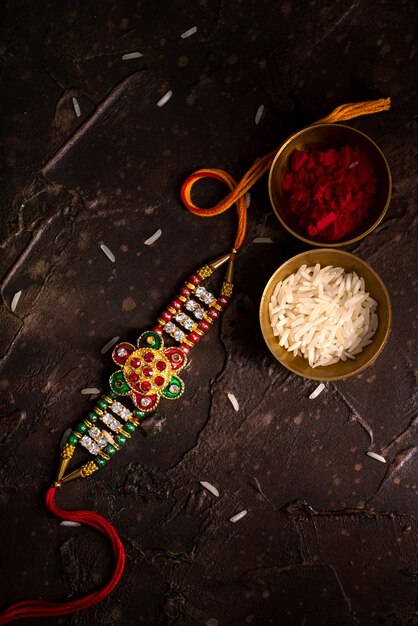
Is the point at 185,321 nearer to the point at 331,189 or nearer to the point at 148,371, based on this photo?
the point at 148,371

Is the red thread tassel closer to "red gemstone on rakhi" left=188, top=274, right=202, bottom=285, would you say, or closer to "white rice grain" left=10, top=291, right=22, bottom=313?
"white rice grain" left=10, top=291, right=22, bottom=313

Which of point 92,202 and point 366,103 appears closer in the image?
point 366,103

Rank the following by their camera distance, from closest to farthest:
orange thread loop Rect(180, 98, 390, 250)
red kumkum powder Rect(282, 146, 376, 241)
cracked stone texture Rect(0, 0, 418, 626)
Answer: red kumkum powder Rect(282, 146, 376, 241) → orange thread loop Rect(180, 98, 390, 250) → cracked stone texture Rect(0, 0, 418, 626)

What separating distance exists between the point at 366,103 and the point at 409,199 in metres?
0.40

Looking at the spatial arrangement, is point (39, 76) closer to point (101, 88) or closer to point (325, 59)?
point (101, 88)

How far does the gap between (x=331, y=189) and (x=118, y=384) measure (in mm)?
1074

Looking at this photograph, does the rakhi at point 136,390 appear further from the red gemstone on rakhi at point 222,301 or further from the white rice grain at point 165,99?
the white rice grain at point 165,99

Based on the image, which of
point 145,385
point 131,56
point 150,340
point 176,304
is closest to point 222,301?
point 176,304

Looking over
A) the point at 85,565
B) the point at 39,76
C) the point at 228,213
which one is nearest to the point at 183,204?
the point at 228,213

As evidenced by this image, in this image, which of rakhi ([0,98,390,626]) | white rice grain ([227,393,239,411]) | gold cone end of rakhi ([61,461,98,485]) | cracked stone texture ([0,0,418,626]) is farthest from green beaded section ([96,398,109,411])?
white rice grain ([227,393,239,411])

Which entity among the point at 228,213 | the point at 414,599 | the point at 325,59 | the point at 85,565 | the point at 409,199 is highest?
the point at 325,59

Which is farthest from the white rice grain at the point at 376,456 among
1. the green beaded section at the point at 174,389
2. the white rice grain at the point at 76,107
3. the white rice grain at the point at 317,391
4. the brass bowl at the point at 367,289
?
the white rice grain at the point at 76,107

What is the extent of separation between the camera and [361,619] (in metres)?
2.47

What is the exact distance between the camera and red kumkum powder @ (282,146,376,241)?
2254 millimetres
